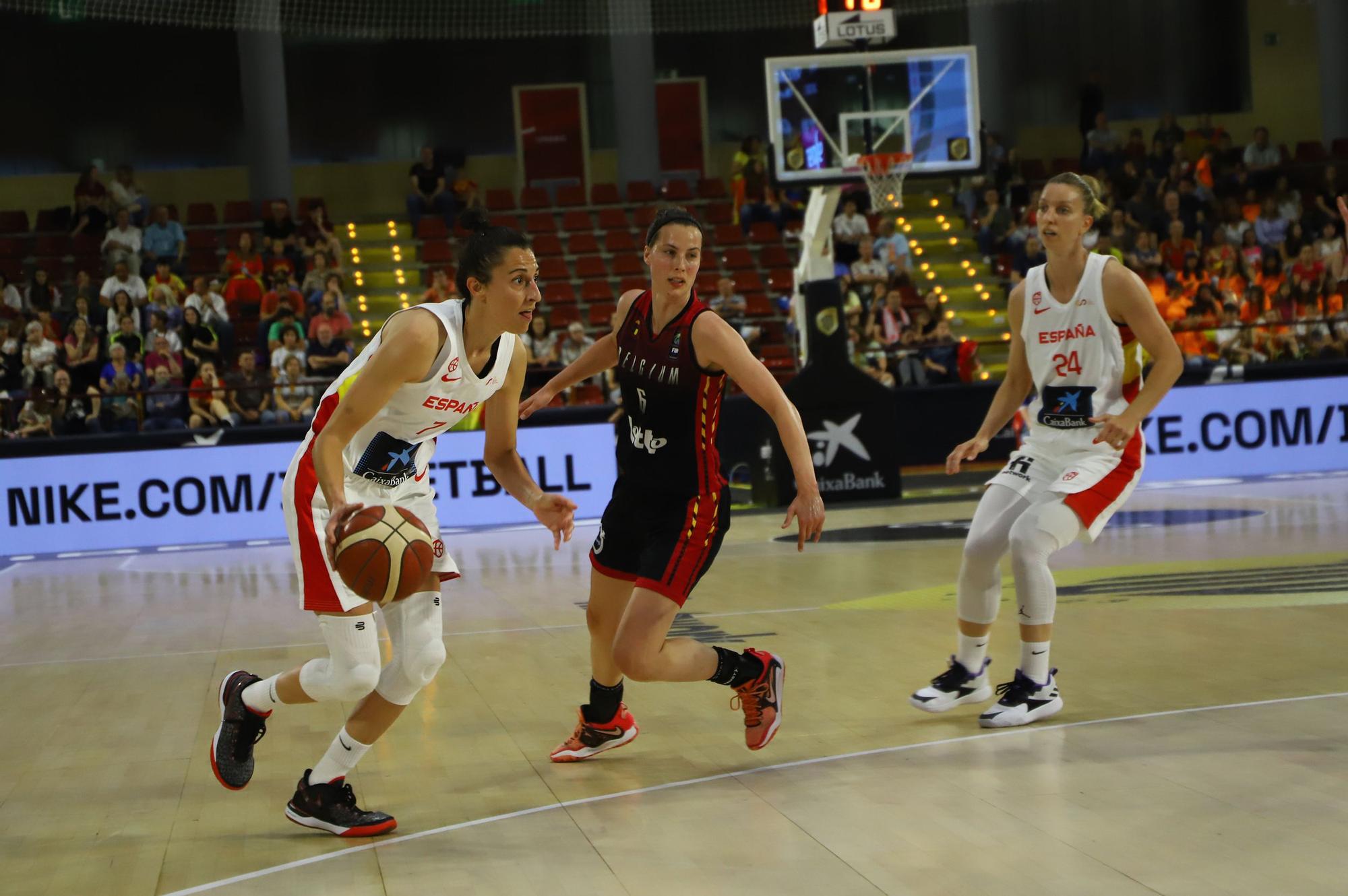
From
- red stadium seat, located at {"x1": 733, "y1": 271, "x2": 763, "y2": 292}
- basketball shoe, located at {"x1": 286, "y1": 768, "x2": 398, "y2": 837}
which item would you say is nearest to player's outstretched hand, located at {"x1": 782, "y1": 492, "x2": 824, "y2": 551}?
basketball shoe, located at {"x1": 286, "y1": 768, "x2": 398, "y2": 837}

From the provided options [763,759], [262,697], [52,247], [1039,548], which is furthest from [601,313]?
[262,697]

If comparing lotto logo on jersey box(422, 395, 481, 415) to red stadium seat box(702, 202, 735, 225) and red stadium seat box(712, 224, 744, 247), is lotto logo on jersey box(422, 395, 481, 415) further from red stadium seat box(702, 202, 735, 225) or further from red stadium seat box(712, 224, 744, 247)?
red stadium seat box(702, 202, 735, 225)

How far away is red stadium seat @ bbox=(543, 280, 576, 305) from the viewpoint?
18.1 m

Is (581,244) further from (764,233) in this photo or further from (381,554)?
(381,554)

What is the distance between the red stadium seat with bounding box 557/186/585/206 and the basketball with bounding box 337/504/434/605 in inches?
683

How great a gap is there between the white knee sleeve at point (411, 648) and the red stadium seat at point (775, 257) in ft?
49.7

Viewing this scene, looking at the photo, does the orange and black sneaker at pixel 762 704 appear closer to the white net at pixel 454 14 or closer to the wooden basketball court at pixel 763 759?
the wooden basketball court at pixel 763 759

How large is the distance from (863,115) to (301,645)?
7293 mm

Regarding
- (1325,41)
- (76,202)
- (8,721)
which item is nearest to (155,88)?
(76,202)

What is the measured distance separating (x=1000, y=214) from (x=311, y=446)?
1598cm

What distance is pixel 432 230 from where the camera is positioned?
19.6m

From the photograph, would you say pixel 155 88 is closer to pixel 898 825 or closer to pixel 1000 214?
pixel 1000 214

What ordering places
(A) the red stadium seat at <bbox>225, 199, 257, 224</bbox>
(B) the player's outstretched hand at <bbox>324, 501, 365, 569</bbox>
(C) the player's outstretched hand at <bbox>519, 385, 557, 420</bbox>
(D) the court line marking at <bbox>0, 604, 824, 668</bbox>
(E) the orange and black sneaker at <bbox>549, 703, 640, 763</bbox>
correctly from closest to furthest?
(B) the player's outstretched hand at <bbox>324, 501, 365, 569</bbox>
(E) the orange and black sneaker at <bbox>549, 703, 640, 763</bbox>
(C) the player's outstretched hand at <bbox>519, 385, 557, 420</bbox>
(D) the court line marking at <bbox>0, 604, 824, 668</bbox>
(A) the red stadium seat at <bbox>225, 199, 257, 224</bbox>

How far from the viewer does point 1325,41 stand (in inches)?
820
